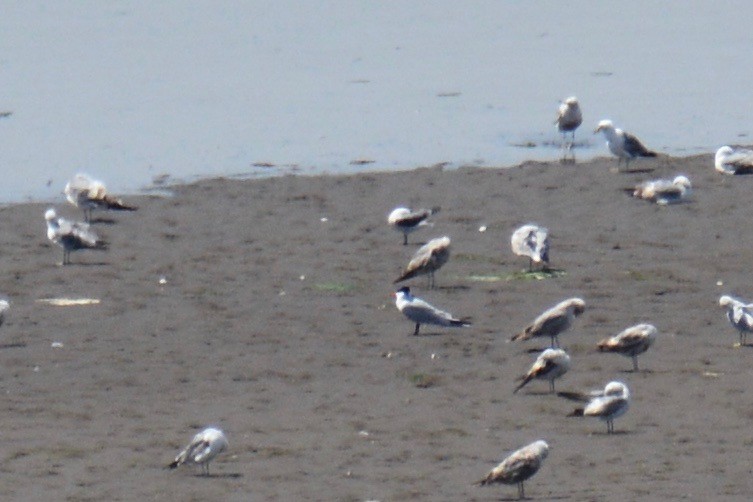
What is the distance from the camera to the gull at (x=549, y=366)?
13648mm

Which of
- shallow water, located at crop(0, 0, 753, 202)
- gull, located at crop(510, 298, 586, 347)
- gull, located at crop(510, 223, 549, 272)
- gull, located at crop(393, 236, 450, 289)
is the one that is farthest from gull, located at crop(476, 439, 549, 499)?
shallow water, located at crop(0, 0, 753, 202)

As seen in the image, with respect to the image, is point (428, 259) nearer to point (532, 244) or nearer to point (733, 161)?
point (532, 244)

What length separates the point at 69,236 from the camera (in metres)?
18.3

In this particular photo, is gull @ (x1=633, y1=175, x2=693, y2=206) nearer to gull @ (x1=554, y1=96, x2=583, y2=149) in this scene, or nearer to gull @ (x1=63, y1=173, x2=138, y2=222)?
gull @ (x1=554, y1=96, x2=583, y2=149)

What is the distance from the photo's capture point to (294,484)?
1159cm

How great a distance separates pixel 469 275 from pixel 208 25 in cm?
2359

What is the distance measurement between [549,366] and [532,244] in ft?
13.3

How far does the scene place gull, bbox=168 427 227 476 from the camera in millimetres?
11703

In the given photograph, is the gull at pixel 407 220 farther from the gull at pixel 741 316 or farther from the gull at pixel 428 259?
the gull at pixel 741 316

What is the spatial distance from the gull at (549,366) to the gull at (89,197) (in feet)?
25.8

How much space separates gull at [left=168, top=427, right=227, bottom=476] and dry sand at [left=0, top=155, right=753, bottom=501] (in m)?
0.12

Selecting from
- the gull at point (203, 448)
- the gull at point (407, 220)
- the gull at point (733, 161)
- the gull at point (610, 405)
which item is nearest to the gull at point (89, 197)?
the gull at point (407, 220)

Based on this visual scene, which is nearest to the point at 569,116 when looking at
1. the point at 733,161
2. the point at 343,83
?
the point at 733,161

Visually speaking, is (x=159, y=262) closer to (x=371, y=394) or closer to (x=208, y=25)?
(x=371, y=394)
